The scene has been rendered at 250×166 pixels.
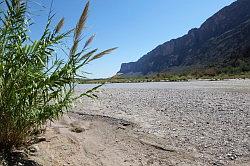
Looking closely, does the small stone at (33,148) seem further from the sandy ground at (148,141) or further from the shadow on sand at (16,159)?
the shadow on sand at (16,159)

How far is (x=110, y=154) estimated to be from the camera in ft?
20.9

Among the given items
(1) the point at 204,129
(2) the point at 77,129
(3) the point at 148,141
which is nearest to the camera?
(3) the point at 148,141

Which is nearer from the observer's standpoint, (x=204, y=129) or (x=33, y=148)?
(x=33, y=148)

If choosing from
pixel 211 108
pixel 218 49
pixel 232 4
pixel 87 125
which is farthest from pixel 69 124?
pixel 232 4

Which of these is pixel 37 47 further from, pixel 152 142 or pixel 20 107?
pixel 152 142

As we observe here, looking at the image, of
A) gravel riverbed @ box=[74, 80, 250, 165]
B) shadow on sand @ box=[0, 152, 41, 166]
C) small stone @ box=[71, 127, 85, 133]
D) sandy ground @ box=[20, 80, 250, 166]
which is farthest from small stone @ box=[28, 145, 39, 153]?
small stone @ box=[71, 127, 85, 133]

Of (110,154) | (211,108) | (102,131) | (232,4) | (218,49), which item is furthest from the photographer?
(232,4)

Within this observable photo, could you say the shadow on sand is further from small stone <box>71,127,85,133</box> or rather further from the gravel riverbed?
small stone <box>71,127,85,133</box>

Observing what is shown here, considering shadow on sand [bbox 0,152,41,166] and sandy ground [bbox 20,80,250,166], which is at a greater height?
shadow on sand [bbox 0,152,41,166]

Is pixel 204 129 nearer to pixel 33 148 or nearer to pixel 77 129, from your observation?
pixel 77 129

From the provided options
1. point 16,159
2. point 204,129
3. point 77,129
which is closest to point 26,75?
point 16,159

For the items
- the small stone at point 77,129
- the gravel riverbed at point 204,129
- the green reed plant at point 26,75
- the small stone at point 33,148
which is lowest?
the gravel riverbed at point 204,129

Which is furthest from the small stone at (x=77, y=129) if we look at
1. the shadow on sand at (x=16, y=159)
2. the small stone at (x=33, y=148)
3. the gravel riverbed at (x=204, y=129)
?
the shadow on sand at (x=16, y=159)

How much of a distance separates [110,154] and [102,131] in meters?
1.73
